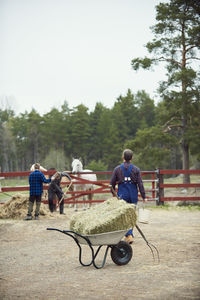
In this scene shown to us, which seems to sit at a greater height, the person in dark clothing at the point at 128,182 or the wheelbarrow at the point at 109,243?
the person in dark clothing at the point at 128,182

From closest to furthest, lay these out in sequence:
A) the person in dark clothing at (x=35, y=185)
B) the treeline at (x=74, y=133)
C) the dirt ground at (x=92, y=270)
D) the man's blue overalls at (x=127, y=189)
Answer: the dirt ground at (x=92, y=270), the man's blue overalls at (x=127, y=189), the person in dark clothing at (x=35, y=185), the treeline at (x=74, y=133)

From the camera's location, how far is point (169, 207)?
12273 millimetres

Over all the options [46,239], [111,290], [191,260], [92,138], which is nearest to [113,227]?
[111,290]

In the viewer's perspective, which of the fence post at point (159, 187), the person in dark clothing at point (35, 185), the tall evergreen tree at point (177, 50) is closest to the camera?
the person in dark clothing at point (35, 185)

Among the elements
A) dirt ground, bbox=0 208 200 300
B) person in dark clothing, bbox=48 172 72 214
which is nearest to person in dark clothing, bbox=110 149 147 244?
dirt ground, bbox=0 208 200 300

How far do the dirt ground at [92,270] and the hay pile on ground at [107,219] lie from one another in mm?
572

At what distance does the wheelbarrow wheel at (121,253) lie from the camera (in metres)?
4.93

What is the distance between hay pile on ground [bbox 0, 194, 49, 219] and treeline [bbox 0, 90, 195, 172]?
41.2m

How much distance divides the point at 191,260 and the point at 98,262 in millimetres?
1375

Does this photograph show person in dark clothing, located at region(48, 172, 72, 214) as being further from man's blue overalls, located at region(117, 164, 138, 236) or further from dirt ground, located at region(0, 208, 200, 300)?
man's blue overalls, located at region(117, 164, 138, 236)

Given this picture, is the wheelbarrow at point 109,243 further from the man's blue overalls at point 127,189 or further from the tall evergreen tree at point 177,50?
the tall evergreen tree at point 177,50

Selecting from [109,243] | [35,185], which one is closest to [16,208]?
[35,185]

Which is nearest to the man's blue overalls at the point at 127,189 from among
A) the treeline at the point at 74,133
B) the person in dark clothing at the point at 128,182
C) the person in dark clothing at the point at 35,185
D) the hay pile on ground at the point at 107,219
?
the person in dark clothing at the point at 128,182

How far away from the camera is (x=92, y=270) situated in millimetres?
4773
